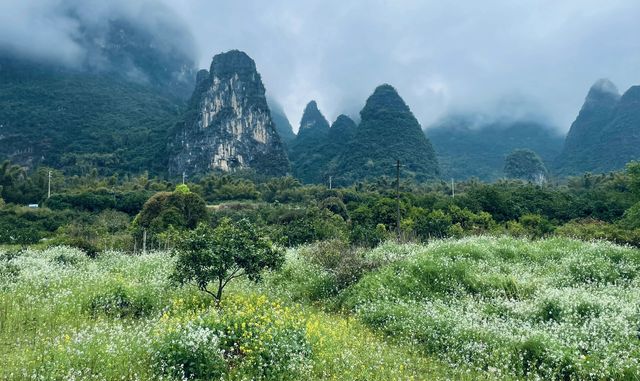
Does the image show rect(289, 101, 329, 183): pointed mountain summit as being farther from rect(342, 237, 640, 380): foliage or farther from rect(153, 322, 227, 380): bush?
rect(153, 322, 227, 380): bush

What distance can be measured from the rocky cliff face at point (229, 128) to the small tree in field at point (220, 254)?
12454 centimetres

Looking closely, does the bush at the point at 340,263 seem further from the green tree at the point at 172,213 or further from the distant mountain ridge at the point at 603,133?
the distant mountain ridge at the point at 603,133

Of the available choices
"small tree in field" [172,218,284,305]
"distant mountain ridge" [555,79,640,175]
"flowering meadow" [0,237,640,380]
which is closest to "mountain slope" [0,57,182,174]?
"flowering meadow" [0,237,640,380]

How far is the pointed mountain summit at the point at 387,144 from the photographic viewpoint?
404 feet

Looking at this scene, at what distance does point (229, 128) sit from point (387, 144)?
5113cm

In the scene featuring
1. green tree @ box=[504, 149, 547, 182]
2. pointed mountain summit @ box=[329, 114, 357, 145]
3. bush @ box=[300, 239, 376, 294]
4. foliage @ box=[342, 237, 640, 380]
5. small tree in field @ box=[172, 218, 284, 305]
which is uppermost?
pointed mountain summit @ box=[329, 114, 357, 145]

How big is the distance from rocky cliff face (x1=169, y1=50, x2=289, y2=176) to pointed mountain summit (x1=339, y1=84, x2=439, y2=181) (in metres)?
25.5

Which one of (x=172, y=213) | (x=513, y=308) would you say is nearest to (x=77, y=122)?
(x=172, y=213)

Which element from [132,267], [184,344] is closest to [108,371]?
[184,344]

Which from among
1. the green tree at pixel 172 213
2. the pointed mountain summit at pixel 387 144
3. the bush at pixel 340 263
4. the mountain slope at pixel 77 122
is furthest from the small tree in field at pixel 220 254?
the mountain slope at pixel 77 122

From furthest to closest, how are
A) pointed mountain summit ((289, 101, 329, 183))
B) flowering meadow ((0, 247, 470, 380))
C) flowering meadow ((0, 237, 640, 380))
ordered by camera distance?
1. pointed mountain summit ((289, 101, 329, 183))
2. flowering meadow ((0, 237, 640, 380))
3. flowering meadow ((0, 247, 470, 380))

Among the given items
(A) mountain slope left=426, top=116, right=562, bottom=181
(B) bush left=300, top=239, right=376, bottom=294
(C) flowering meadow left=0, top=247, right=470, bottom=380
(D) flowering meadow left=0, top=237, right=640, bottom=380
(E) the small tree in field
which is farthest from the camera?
→ (A) mountain slope left=426, top=116, right=562, bottom=181

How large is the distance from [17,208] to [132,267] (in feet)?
153

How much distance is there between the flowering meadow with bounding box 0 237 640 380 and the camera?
263 inches
